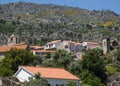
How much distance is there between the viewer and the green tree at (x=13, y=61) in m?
65.5

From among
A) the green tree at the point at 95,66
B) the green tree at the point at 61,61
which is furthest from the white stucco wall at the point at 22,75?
the green tree at the point at 61,61

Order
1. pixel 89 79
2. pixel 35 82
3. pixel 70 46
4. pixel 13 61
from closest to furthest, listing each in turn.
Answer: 1. pixel 35 82
2. pixel 89 79
3. pixel 13 61
4. pixel 70 46

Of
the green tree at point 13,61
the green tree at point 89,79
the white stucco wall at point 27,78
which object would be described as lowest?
the green tree at point 89,79

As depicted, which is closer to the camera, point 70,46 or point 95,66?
point 95,66

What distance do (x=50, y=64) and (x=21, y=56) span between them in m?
7.31

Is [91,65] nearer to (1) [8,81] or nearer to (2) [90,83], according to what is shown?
(2) [90,83]

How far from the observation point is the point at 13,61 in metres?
69.0

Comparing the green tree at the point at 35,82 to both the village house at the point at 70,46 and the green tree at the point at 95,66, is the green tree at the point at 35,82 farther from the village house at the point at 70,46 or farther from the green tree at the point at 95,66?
the village house at the point at 70,46

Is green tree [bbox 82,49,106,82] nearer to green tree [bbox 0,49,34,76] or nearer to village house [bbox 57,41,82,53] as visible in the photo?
green tree [bbox 0,49,34,76]

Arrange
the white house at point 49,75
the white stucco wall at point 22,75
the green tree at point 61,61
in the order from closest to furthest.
Answer: the white house at point 49,75 < the white stucco wall at point 22,75 < the green tree at point 61,61

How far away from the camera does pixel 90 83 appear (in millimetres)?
65625

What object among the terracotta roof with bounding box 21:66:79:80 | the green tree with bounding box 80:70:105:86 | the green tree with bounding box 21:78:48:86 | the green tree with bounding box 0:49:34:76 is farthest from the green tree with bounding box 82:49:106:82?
the green tree with bounding box 21:78:48:86

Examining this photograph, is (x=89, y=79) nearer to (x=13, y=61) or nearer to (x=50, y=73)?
(x=50, y=73)

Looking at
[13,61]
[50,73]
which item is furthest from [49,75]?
[13,61]
